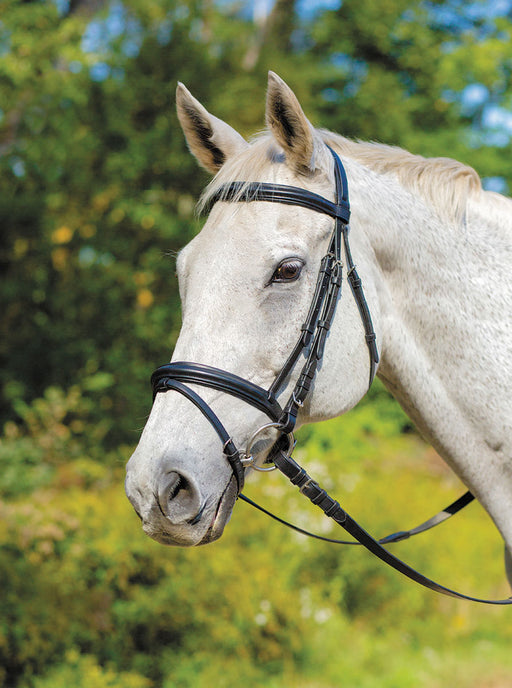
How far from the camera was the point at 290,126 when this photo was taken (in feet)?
6.61

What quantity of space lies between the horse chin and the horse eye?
25.5 inches

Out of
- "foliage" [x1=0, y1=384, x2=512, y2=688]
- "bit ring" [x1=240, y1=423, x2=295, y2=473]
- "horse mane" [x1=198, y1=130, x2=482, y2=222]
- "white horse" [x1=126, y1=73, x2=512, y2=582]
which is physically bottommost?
"foliage" [x1=0, y1=384, x2=512, y2=688]

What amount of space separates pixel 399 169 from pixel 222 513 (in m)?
1.46

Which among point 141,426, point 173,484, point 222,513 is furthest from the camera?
point 141,426

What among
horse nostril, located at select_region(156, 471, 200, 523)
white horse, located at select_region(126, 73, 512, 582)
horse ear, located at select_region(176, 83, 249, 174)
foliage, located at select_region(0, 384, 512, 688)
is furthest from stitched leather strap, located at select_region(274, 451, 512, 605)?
foliage, located at select_region(0, 384, 512, 688)

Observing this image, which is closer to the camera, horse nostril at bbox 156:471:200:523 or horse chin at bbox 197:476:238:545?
horse nostril at bbox 156:471:200:523

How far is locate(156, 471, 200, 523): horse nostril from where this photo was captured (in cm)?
167

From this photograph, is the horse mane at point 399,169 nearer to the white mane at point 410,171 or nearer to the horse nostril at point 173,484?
the white mane at point 410,171

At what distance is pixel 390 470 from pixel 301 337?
785cm

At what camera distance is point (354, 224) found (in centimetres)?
215

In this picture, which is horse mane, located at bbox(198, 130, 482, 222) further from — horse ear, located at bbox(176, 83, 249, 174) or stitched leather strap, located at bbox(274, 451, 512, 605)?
stitched leather strap, located at bbox(274, 451, 512, 605)

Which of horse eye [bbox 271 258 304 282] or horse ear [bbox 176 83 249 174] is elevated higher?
horse ear [bbox 176 83 249 174]

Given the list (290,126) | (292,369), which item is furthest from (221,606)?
(290,126)

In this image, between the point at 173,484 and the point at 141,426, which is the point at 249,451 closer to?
the point at 173,484
